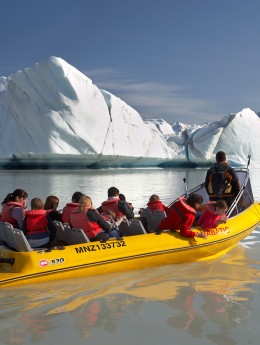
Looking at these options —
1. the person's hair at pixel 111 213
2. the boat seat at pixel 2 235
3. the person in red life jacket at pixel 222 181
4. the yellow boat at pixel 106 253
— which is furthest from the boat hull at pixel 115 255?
the person's hair at pixel 111 213

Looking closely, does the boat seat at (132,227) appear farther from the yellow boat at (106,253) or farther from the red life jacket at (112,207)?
the red life jacket at (112,207)

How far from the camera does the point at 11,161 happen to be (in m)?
31.6

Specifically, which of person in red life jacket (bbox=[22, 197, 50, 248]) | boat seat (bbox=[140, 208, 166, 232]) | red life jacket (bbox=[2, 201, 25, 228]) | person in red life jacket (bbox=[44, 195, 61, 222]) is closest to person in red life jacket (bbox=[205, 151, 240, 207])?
boat seat (bbox=[140, 208, 166, 232])

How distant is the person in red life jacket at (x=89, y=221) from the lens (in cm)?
529

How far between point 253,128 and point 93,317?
1467 inches

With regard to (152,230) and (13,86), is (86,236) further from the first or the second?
(13,86)

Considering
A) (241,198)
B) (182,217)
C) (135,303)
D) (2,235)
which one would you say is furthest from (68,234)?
(241,198)

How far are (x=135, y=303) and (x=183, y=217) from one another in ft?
5.91

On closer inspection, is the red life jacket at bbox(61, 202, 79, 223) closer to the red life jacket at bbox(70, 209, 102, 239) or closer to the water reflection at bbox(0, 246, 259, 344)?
the red life jacket at bbox(70, 209, 102, 239)

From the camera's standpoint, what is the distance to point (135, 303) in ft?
14.0

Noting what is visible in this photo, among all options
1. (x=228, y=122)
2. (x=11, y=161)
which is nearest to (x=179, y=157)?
(x=228, y=122)

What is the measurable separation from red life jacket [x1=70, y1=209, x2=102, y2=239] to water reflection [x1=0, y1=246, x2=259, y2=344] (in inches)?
21.9

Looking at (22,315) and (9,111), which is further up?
(9,111)

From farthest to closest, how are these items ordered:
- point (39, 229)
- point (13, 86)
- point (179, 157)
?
point (179, 157), point (13, 86), point (39, 229)
